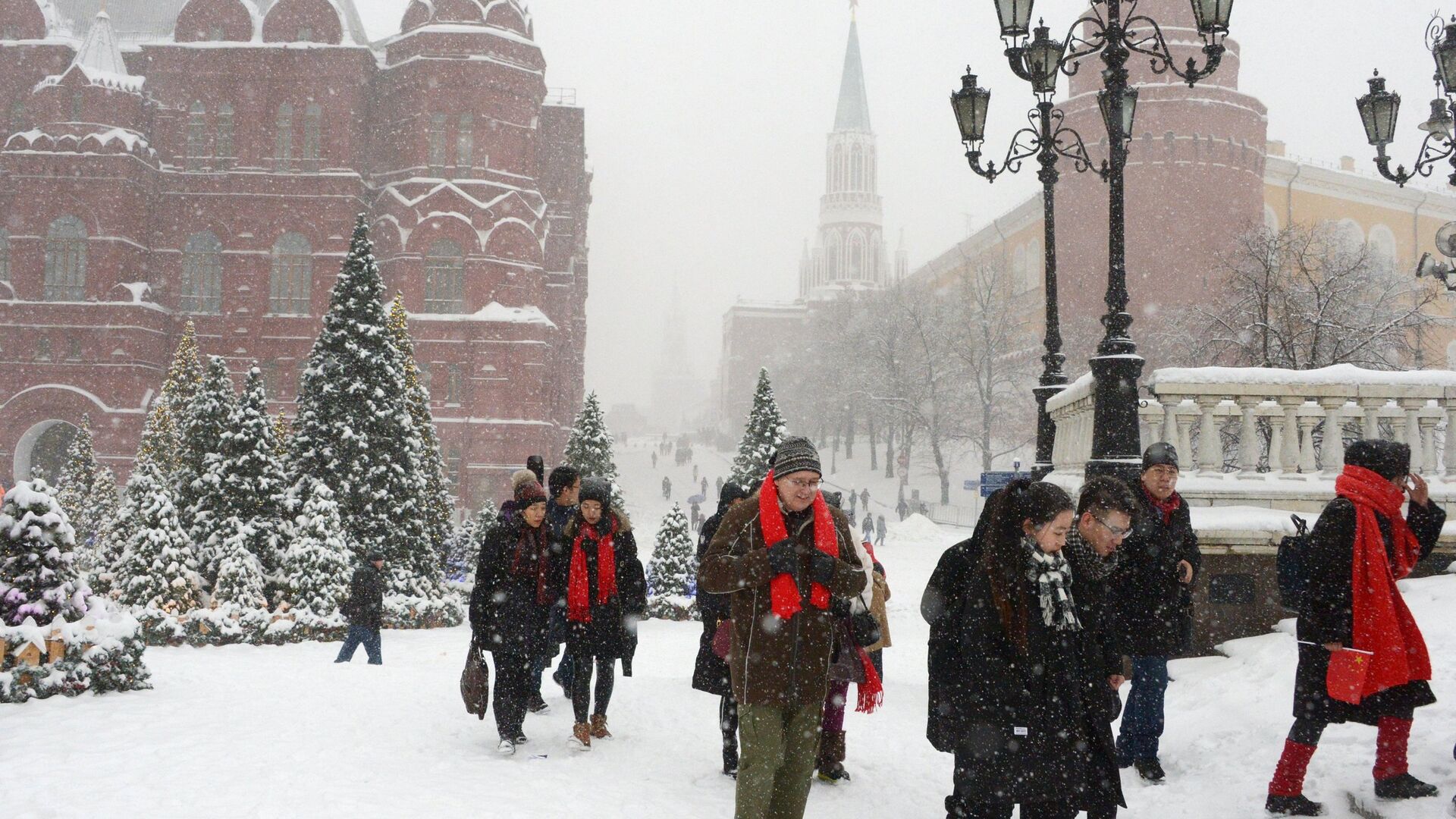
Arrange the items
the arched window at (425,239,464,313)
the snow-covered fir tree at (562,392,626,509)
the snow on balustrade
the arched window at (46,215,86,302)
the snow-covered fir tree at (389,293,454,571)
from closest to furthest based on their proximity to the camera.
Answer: the snow on balustrade → the snow-covered fir tree at (389,293,454,571) → the snow-covered fir tree at (562,392,626,509) → the arched window at (46,215,86,302) → the arched window at (425,239,464,313)

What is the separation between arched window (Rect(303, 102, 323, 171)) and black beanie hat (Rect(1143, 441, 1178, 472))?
4152 cm

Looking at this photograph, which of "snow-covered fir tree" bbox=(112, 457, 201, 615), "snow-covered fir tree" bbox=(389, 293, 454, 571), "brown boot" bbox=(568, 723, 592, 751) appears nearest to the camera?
"brown boot" bbox=(568, 723, 592, 751)

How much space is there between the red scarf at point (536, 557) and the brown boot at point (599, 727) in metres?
0.91

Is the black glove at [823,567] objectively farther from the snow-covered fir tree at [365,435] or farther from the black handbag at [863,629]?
the snow-covered fir tree at [365,435]

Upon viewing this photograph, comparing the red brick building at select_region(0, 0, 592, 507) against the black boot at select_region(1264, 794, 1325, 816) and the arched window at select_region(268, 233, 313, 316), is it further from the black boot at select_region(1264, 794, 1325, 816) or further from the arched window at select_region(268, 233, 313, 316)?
the black boot at select_region(1264, 794, 1325, 816)

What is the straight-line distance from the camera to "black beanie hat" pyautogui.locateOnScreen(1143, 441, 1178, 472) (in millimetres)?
5598

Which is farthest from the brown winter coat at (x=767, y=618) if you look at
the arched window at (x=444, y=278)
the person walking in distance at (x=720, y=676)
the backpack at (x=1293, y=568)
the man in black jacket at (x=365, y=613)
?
the arched window at (x=444, y=278)

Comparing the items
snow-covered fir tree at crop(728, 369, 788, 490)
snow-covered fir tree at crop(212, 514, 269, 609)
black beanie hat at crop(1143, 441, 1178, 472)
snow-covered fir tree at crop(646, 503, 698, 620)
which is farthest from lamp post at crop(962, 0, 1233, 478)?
snow-covered fir tree at crop(728, 369, 788, 490)

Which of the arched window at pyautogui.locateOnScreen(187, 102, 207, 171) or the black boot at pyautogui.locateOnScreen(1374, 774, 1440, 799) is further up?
the arched window at pyautogui.locateOnScreen(187, 102, 207, 171)

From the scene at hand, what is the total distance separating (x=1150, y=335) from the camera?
142 feet

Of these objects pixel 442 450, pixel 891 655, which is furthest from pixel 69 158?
pixel 891 655

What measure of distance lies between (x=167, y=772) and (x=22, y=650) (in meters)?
2.95

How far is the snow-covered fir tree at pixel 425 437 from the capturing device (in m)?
23.5

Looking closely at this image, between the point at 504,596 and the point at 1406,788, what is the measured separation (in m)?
4.79
